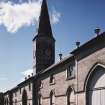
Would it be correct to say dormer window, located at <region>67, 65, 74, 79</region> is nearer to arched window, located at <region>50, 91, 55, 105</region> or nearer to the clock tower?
arched window, located at <region>50, 91, 55, 105</region>

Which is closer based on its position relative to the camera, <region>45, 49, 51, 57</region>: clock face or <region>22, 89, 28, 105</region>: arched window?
<region>22, 89, 28, 105</region>: arched window

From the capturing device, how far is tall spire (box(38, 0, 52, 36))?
51844 mm

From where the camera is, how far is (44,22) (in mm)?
53719

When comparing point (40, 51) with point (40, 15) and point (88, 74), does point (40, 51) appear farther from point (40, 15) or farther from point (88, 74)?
point (88, 74)

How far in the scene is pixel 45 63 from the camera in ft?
165

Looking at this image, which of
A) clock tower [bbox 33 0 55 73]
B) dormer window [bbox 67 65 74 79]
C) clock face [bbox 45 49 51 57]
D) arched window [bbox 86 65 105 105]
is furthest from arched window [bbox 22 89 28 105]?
arched window [bbox 86 65 105 105]

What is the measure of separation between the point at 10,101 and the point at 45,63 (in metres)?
18.4

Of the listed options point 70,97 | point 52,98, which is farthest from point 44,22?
point 70,97

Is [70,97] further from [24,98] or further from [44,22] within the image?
[44,22]

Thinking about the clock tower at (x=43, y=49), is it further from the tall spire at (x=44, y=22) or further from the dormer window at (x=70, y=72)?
the dormer window at (x=70, y=72)

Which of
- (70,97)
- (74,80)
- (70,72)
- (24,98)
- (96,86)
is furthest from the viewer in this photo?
(24,98)

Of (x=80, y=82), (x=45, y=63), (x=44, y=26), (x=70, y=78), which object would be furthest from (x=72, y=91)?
(x=44, y=26)

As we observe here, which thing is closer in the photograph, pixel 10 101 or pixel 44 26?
pixel 44 26

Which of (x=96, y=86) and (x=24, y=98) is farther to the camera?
(x=24, y=98)
